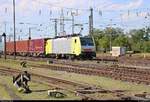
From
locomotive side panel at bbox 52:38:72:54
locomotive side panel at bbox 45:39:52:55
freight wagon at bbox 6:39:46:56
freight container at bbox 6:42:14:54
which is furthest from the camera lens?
freight container at bbox 6:42:14:54

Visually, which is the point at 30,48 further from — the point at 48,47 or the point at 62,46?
the point at 62,46

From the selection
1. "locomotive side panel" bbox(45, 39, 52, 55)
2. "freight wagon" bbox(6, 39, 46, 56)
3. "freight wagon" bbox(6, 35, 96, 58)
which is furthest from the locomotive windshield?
"freight wagon" bbox(6, 39, 46, 56)

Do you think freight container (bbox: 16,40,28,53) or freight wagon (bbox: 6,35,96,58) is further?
freight container (bbox: 16,40,28,53)

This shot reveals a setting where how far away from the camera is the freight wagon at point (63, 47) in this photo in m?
50.3

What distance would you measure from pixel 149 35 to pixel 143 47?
104 feet

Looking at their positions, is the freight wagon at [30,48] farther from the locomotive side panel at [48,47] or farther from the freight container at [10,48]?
the locomotive side panel at [48,47]

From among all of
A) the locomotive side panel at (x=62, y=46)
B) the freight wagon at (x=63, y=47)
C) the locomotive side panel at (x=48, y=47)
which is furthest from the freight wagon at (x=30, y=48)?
the locomotive side panel at (x=62, y=46)

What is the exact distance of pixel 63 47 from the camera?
55281 mm

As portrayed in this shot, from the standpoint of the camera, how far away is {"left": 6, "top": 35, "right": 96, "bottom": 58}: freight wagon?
165ft

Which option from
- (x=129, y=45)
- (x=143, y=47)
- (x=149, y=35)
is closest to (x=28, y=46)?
(x=143, y=47)

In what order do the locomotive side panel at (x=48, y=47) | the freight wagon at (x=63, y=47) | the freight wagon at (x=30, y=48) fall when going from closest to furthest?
the freight wagon at (x=63, y=47) < the locomotive side panel at (x=48, y=47) < the freight wagon at (x=30, y=48)

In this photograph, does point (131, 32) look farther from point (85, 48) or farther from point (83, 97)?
point (83, 97)

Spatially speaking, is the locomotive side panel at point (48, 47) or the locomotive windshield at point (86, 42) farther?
the locomotive side panel at point (48, 47)

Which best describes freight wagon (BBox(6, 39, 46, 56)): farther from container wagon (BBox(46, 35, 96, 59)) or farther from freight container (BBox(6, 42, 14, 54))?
container wagon (BBox(46, 35, 96, 59))
